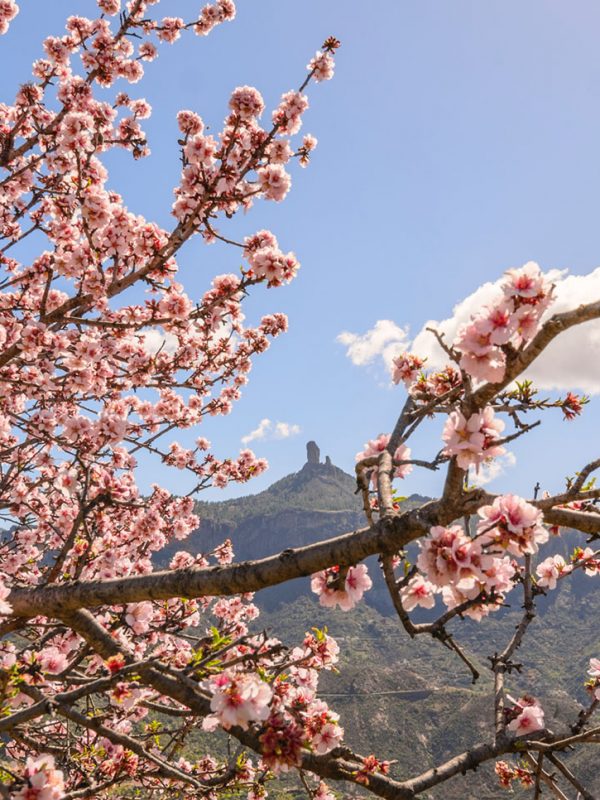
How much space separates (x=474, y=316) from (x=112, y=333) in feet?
21.9

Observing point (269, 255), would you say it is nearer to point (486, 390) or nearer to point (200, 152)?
point (200, 152)

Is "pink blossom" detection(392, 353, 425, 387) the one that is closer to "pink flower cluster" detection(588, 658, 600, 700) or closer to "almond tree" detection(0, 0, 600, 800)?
"almond tree" detection(0, 0, 600, 800)

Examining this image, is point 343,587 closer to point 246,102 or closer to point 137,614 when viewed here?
point 137,614

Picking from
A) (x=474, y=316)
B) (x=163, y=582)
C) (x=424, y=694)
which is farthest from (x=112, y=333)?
(x=424, y=694)

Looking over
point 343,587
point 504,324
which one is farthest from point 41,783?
point 504,324

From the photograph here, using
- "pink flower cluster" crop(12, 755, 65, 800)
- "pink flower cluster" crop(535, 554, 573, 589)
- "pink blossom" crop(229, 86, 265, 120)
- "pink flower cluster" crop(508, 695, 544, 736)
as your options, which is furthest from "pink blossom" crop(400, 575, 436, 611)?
"pink blossom" crop(229, 86, 265, 120)

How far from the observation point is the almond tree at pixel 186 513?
A: 2930 mm

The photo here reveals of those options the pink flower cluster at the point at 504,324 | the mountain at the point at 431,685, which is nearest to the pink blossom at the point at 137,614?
the pink flower cluster at the point at 504,324

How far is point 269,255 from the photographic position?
284 inches

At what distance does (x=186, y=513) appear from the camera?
13227 mm

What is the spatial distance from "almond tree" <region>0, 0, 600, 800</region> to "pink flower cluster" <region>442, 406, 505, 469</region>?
0.04ft

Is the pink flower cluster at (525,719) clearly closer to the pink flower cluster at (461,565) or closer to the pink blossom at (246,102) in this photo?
the pink flower cluster at (461,565)

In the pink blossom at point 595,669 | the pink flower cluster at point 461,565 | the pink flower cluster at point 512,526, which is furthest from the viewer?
the pink blossom at point 595,669

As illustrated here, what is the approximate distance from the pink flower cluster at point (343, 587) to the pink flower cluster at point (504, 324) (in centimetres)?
161
